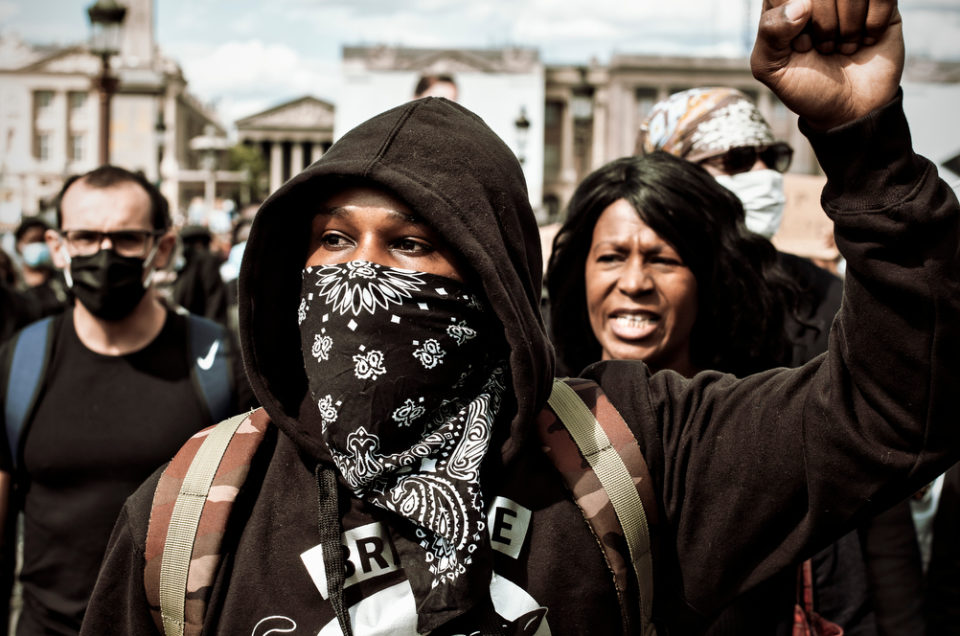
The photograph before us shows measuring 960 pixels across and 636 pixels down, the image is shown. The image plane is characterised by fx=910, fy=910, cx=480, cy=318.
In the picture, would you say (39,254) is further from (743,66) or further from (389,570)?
(743,66)

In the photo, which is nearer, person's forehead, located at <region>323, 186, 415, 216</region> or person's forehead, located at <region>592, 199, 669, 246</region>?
person's forehead, located at <region>323, 186, 415, 216</region>

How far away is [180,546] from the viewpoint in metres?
1.58

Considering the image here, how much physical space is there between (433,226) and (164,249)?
242cm

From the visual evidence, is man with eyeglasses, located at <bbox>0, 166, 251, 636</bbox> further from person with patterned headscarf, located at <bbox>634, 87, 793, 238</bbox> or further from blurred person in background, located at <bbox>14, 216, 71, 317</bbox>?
blurred person in background, located at <bbox>14, 216, 71, 317</bbox>

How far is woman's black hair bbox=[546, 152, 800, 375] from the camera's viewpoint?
8.74ft

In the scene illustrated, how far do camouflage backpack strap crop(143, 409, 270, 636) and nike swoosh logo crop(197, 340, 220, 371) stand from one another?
166cm

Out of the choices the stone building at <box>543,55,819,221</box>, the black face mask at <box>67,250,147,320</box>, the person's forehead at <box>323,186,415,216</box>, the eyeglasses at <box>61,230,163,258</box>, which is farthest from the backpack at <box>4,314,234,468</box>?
the stone building at <box>543,55,819,221</box>

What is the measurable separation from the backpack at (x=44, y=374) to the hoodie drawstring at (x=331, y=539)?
1.60 metres

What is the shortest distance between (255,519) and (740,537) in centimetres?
86

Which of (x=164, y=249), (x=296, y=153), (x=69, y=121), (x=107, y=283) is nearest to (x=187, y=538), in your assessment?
(x=107, y=283)

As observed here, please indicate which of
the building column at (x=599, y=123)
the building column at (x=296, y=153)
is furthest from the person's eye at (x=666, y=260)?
the building column at (x=296, y=153)

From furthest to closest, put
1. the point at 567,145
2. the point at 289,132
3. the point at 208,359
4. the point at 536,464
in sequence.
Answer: the point at 289,132 → the point at 567,145 → the point at 208,359 → the point at 536,464

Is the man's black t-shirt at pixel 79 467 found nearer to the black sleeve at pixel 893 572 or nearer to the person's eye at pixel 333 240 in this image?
the person's eye at pixel 333 240

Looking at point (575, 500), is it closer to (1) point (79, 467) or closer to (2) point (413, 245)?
(2) point (413, 245)
